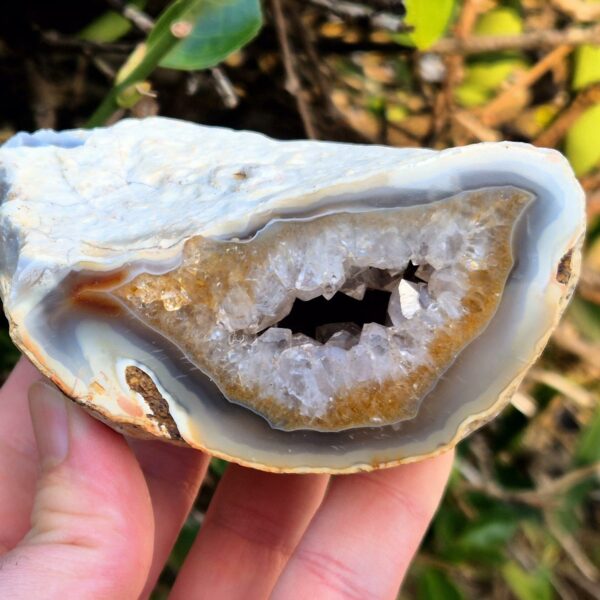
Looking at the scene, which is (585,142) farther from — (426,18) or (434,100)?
(426,18)

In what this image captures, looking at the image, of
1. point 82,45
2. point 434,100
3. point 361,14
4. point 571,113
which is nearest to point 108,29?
point 82,45

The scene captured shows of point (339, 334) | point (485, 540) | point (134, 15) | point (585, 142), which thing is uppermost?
point (134, 15)

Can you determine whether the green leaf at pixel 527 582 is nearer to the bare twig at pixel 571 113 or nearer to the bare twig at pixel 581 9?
the bare twig at pixel 571 113

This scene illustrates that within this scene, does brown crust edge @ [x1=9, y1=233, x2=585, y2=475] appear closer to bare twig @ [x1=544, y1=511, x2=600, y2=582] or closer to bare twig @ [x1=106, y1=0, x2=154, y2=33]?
bare twig @ [x1=106, y1=0, x2=154, y2=33]

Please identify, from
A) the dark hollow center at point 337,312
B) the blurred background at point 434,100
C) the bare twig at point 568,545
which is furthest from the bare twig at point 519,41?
the bare twig at point 568,545

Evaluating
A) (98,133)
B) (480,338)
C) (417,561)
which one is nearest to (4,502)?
(98,133)

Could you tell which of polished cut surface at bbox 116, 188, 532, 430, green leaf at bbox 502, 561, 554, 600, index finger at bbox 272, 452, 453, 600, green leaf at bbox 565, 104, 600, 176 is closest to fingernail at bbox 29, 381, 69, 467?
polished cut surface at bbox 116, 188, 532, 430
